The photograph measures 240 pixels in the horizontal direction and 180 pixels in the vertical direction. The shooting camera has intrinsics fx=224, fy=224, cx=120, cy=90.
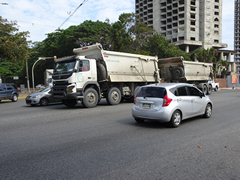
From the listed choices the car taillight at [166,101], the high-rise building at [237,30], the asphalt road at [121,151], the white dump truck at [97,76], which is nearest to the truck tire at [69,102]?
the white dump truck at [97,76]

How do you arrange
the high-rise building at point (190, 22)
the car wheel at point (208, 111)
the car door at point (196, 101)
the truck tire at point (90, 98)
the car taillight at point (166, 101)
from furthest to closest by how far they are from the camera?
the high-rise building at point (190, 22)
the truck tire at point (90, 98)
the car wheel at point (208, 111)
the car door at point (196, 101)
the car taillight at point (166, 101)

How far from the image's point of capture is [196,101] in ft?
27.5

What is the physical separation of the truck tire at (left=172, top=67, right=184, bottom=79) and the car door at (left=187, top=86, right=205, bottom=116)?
12.7 metres

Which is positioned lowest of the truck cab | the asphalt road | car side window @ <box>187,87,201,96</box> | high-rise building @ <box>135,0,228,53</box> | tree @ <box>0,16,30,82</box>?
the asphalt road

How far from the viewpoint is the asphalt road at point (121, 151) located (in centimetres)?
393

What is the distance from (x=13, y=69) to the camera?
71875mm

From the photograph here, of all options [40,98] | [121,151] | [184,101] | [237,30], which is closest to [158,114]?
[184,101]

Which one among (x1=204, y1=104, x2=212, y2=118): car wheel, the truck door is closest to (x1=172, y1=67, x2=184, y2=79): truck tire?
the truck door

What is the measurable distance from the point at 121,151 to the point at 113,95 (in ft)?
30.3

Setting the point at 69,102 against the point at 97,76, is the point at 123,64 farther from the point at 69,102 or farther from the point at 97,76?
the point at 69,102

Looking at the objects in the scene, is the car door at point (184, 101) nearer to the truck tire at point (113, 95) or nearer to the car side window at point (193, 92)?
the car side window at point (193, 92)

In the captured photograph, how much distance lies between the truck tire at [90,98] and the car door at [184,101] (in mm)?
6133

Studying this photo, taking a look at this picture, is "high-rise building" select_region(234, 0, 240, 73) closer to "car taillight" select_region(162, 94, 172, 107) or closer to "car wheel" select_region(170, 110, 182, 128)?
"car wheel" select_region(170, 110, 182, 128)

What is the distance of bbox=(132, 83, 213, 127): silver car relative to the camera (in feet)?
23.8
